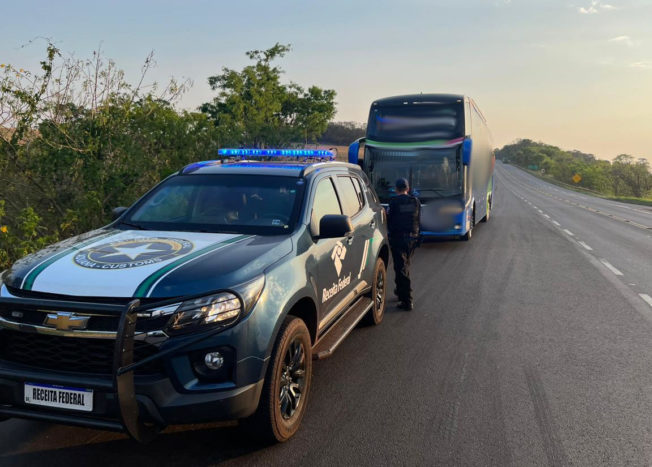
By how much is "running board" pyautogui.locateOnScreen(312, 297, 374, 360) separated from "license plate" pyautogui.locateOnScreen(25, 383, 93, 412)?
67.7 inches

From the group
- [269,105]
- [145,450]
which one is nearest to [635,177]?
[269,105]

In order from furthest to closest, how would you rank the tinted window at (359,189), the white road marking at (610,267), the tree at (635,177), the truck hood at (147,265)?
1. the tree at (635,177)
2. the white road marking at (610,267)
3. the tinted window at (359,189)
4. the truck hood at (147,265)

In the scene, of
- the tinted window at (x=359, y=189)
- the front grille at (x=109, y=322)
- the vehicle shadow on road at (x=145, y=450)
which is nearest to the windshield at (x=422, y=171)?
the tinted window at (x=359, y=189)

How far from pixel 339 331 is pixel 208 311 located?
2.02 m

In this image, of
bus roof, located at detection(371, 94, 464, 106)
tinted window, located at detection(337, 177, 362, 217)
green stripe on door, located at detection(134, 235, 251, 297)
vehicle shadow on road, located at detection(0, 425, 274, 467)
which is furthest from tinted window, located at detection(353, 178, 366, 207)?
bus roof, located at detection(371, 94, 464, 106)

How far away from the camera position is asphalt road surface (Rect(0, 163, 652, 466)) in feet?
11.7

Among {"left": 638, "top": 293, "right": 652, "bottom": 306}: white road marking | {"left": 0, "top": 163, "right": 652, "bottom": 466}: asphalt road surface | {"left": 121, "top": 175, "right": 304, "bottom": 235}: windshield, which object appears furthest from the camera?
{"left": 638, "top": 293, "right": 652, "bottom": 306}: white road marking

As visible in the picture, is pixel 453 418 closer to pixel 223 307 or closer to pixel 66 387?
pixel 223 307

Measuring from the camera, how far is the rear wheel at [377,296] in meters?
6.36

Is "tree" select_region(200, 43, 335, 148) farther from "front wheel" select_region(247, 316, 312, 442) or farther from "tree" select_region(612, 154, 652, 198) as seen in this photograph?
"tree" select_region(612, 154, 652, 198)

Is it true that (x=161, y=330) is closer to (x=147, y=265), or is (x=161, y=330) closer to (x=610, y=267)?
(x=147, y=265)

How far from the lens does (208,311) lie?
311 centimetres

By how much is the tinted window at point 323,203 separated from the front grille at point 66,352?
175cm

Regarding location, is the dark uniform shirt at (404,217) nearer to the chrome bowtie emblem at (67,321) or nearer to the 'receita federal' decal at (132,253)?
the 'receita federal' decal at (132,253)
